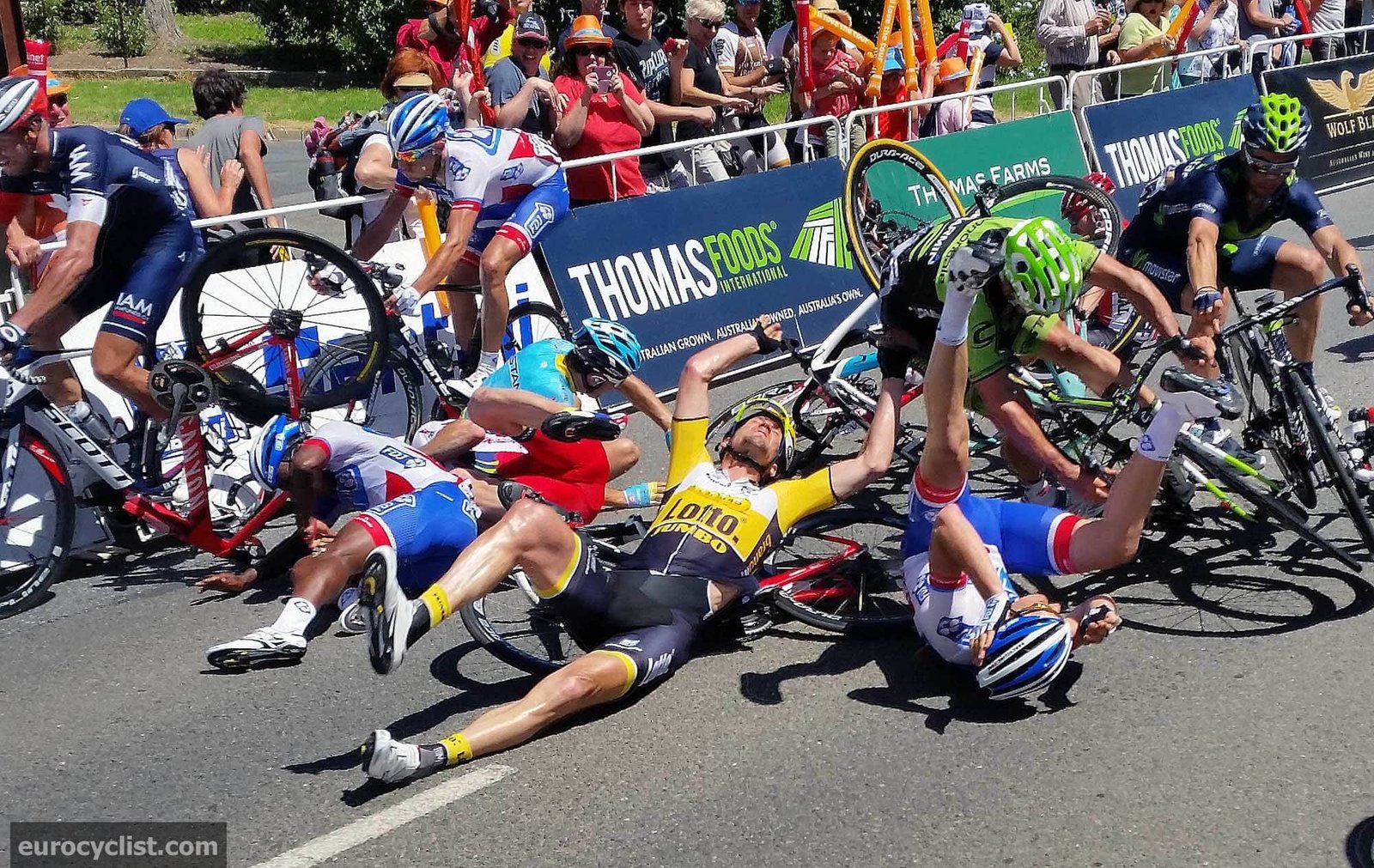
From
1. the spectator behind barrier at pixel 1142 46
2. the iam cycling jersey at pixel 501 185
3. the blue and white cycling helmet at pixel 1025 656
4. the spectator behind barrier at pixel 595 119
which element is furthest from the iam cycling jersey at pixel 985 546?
the spectator behind barrier at pixel 1142 46

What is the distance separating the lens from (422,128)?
8.03m

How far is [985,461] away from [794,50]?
6625 millimetres

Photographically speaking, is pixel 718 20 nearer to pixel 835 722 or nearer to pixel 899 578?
pixel 899 578

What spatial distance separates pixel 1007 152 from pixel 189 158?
23.5ft

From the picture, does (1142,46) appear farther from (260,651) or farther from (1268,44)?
(260,651)

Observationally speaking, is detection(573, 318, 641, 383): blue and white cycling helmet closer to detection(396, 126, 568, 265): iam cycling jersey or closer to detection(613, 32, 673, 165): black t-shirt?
detection(396, 126, 568, 265): iam cycling jersey

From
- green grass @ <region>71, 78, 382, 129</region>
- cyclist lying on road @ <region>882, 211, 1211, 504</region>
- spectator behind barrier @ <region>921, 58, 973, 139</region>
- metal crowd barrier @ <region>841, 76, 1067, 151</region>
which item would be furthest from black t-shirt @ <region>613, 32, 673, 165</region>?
green grass @ <region>71, 78, 382, 129</region>

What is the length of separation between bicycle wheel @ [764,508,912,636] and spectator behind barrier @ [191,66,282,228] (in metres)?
5.66

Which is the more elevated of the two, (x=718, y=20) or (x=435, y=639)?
(x=718, y=20)

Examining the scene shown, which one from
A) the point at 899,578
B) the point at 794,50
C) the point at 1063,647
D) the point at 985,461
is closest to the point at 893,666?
the point at 899,578

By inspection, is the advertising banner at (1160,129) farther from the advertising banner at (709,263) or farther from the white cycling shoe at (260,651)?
the white cycling shoe at (260,651)

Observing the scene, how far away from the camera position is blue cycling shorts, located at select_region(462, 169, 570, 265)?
8492 millimetres

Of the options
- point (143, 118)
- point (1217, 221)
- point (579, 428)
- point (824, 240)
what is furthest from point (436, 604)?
point (824, 240)

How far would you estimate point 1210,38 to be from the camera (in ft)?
52.5
